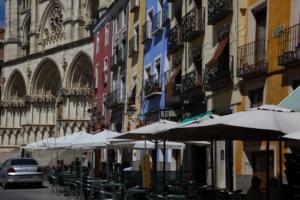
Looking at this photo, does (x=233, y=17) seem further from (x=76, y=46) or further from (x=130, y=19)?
(x=76, y=46)

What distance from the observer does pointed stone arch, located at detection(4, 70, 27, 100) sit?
71125mm

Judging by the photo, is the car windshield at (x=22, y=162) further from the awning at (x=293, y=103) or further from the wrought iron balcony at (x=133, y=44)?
the awning at (x=293, y=103)

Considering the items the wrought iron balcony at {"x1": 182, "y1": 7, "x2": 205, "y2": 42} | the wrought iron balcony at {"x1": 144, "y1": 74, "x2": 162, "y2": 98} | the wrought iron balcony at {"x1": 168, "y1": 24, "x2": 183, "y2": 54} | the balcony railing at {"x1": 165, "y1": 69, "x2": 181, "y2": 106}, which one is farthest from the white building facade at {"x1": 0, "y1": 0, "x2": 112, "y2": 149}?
the wrought iron balcony at {"x1": 182, "y1": 7, "x2": 205, "y2": 42}

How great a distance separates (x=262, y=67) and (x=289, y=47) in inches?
64.6

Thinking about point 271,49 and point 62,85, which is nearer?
point 271,49

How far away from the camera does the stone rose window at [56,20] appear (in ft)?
222

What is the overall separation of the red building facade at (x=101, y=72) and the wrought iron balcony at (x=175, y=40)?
1749 centimetres

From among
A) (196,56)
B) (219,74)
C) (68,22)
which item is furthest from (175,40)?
(68,22)

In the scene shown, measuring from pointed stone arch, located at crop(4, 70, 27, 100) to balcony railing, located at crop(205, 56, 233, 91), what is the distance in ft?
170

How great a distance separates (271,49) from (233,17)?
3030 millimetres

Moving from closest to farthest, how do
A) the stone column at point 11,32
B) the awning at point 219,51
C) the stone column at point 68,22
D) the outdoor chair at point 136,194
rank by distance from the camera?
the outdoor chair at point 136,194
the awning at point 219,51
the stone column at point 68,22
the stone column at point 11,32

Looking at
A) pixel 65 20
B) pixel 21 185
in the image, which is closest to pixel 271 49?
pixel 21 185

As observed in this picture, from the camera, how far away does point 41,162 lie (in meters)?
55.1

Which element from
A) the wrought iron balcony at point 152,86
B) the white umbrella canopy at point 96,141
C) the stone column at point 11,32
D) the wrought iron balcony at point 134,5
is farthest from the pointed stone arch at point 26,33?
the white umbrella canopy at point 96,141
